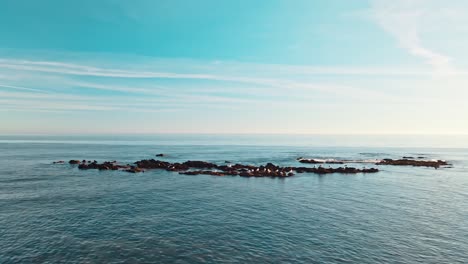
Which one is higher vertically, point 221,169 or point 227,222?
point 221,169

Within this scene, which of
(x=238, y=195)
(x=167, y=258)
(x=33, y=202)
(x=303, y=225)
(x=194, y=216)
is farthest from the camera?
(x=238, y=195)

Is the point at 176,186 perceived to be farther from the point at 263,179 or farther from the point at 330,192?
the point at 330,192

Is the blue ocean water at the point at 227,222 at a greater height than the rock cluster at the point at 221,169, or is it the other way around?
the rock cluster at the point at 221,169

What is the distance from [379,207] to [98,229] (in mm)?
36061

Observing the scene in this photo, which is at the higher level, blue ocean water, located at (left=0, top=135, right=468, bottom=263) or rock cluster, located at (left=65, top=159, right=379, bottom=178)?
rock cluster, located at (left=65, top=159, right=379, bottom=178)

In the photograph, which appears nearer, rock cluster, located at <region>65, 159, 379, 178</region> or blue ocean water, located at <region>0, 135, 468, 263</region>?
blue ocean water, located at <region>0, 135, 468, 263</region>

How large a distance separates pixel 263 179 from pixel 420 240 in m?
37.1

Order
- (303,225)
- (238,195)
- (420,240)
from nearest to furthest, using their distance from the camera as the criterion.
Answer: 1. (420,240)
2. (303,225)
3. (238,195)

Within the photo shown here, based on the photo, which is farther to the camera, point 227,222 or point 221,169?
point 221,169

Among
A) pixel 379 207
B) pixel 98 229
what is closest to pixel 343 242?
pixel 379 207

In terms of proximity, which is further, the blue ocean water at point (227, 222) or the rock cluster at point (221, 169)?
the rock cluster at point (221, 169)

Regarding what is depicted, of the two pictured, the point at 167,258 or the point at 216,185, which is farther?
the point at 216,185

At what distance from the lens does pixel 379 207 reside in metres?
38.7

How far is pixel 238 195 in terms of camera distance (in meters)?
45.6
